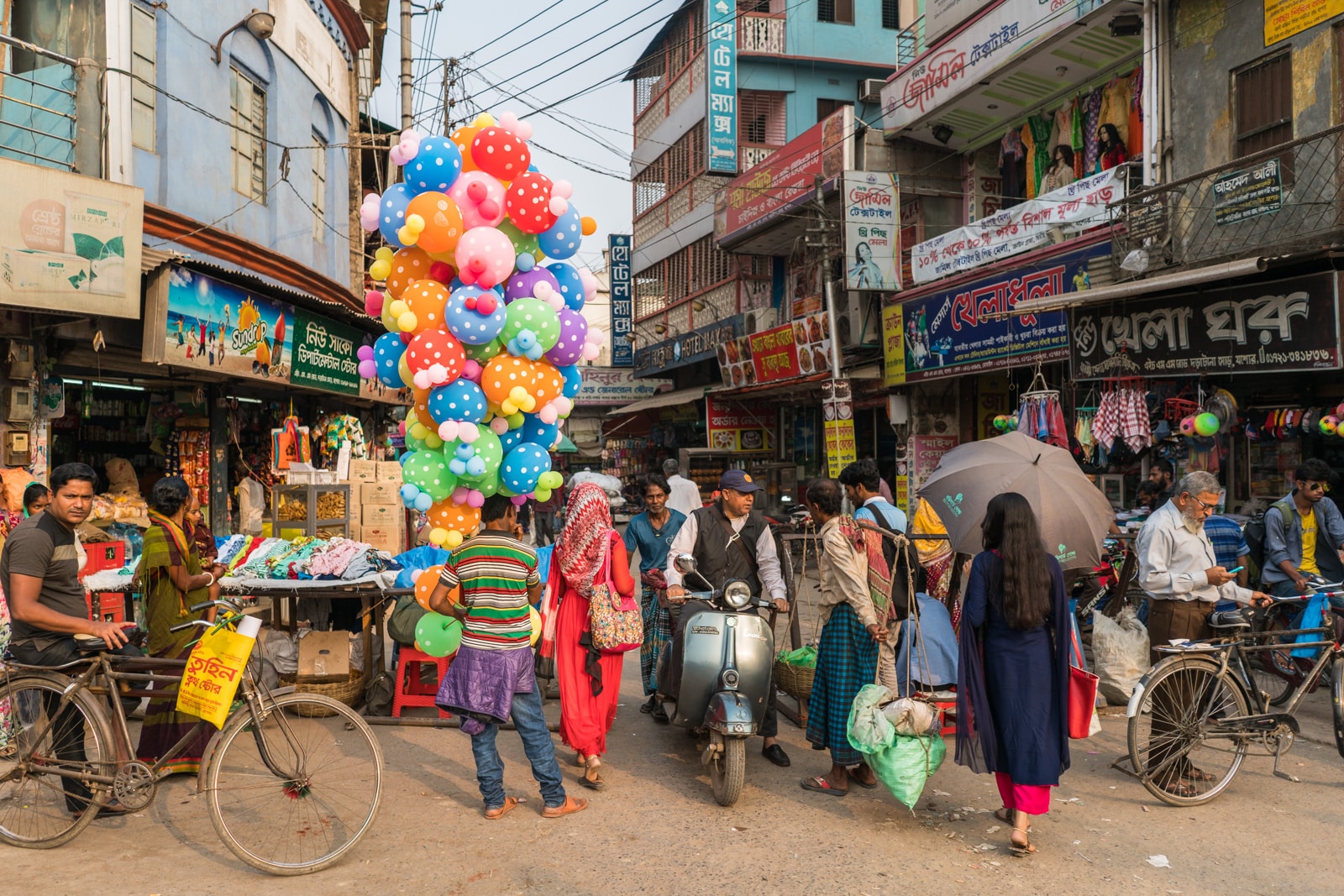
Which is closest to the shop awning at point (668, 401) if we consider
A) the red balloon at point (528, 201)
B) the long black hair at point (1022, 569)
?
the red balloon at point (528, 201)

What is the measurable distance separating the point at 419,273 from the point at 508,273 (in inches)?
25.9

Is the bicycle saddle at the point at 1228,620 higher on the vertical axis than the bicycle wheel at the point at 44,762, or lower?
higher

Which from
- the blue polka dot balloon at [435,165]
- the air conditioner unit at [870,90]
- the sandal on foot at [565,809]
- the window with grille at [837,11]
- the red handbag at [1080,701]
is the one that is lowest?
the sandal on foot at [565,809]

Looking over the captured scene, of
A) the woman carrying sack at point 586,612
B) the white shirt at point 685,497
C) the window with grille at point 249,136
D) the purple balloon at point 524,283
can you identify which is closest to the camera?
the woman carrying sack at point 586,612

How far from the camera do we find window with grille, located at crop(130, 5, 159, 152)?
32.0 ft

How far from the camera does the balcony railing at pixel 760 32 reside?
918 inches

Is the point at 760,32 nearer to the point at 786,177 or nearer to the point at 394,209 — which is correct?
the point at 786,177

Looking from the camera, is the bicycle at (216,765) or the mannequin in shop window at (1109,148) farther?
the mannequin in shop window at (1109,148)

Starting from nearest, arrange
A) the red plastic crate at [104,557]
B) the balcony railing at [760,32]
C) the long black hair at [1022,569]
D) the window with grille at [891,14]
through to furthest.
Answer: the long black hair at [1022,569], the red plastic crate at [104,557], the balcony railing at [760,32], the window with grille at [891,14]

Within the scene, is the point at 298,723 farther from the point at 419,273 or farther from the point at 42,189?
the point at 42,189

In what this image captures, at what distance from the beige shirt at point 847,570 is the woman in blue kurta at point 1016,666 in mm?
590

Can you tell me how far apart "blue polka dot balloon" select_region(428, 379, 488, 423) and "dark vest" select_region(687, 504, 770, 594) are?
156 centimetres

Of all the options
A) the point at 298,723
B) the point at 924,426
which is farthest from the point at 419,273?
the point at 924,426

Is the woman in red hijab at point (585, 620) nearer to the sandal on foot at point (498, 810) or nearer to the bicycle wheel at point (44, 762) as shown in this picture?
the sandal on foot at point (498, 810)
